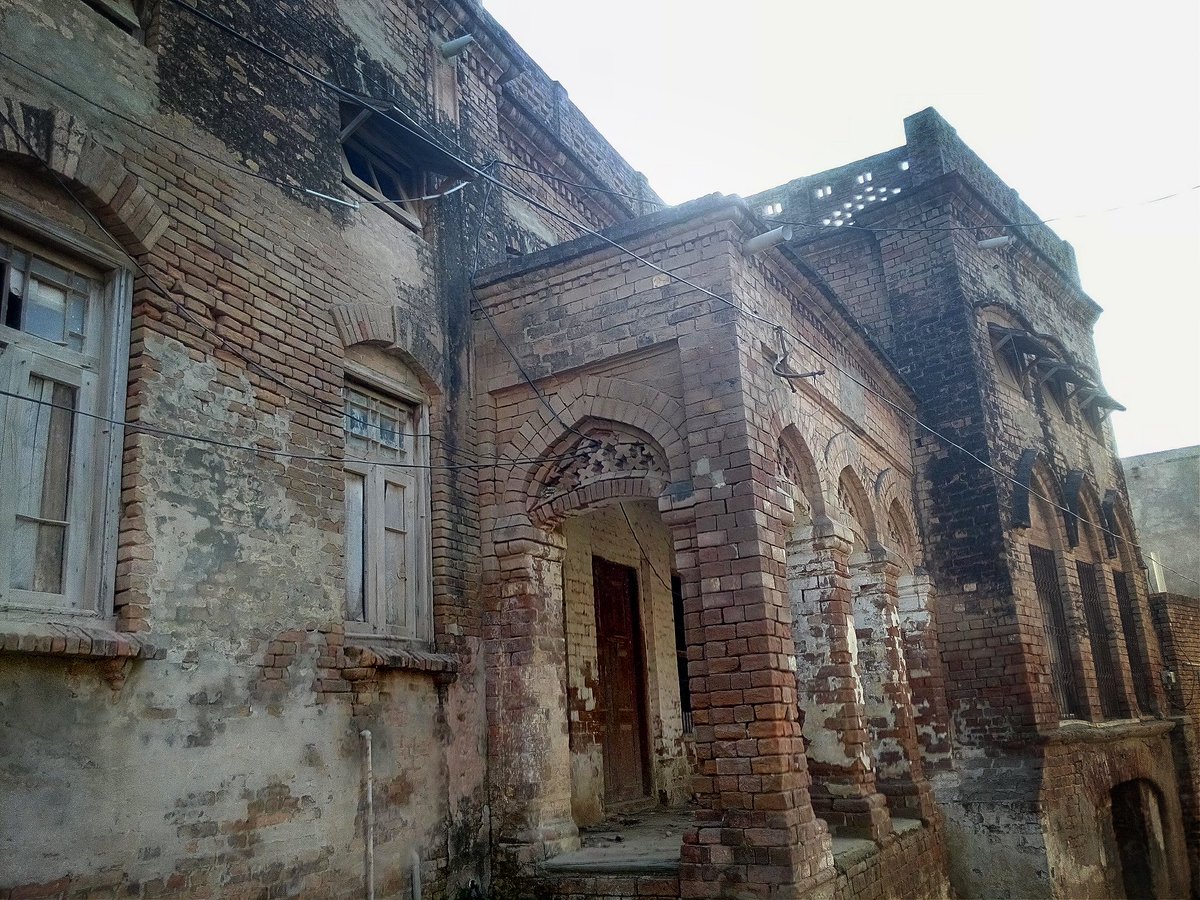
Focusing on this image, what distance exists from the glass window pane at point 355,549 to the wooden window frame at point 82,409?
186 centimetres

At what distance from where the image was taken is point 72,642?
14.7ft

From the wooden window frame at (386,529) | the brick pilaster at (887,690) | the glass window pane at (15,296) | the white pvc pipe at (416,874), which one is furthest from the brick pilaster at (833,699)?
the glass window pane at (15,296)

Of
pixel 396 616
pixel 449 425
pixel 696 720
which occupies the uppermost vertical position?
pixel 449 425

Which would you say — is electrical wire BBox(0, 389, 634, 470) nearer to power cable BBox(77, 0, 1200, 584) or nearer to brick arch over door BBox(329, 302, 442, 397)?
brick arch over door BBox(329, 302, 442, 397)

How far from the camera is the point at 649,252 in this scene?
752 centimetres

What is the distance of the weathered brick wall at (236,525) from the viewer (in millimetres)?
4773

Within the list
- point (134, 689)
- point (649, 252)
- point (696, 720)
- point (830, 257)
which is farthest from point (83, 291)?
point (830, 257)

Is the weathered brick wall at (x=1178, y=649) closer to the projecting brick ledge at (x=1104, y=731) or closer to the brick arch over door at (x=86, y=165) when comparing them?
the projecting brick ledge at (x=1104, y=731)

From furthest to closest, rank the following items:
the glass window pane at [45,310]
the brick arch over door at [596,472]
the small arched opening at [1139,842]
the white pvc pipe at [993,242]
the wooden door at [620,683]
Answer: the small arched opening at [1139,842], the white pvc pipe at [993,242], the wooden door at [620,683], the brick arch over door at [596,472], the glass window pane at [45,310]

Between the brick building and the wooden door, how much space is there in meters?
0.05

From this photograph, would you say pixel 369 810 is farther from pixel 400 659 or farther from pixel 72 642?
pixel 72 642

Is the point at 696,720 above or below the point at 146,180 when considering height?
below

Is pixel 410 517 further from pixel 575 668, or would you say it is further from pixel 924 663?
pixel 924 663

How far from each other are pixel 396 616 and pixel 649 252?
3329 mm
